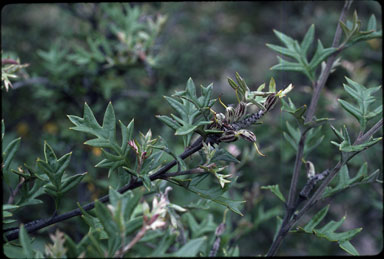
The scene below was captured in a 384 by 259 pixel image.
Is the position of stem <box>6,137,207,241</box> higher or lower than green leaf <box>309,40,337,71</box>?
lower

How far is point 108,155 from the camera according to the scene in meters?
0.68

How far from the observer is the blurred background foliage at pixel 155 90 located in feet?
4.57

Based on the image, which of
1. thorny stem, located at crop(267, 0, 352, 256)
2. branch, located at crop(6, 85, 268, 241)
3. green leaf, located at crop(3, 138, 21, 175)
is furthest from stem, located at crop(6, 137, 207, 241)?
thorny stem, located at crop(267, 0, 352, 256)

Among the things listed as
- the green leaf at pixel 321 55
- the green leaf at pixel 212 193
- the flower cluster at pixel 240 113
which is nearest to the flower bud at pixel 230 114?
the flower cluster at pixel 240 113

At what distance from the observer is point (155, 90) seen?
6.13ft

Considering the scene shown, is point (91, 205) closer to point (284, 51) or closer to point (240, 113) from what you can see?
point (240, 113)

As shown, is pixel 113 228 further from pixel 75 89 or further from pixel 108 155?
pixel 75 89

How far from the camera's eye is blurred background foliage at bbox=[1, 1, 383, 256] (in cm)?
139

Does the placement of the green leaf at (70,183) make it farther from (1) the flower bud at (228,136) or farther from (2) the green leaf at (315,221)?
(2) the green leaf at (315,221)

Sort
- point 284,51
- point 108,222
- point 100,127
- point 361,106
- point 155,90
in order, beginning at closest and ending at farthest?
point 108,222 → point 100,127 → point 361,106 → point 284,51 → point 155,90

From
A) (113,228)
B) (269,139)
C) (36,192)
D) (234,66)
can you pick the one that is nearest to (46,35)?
(234,66)

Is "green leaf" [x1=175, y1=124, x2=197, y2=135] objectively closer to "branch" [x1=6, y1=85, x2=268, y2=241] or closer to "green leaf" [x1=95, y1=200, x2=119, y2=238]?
"branch" [x1=6, y1=85, x2=268, y2=241]

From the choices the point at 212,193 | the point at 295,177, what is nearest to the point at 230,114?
the point at 212,193

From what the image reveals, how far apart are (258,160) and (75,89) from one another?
36.2 inches
